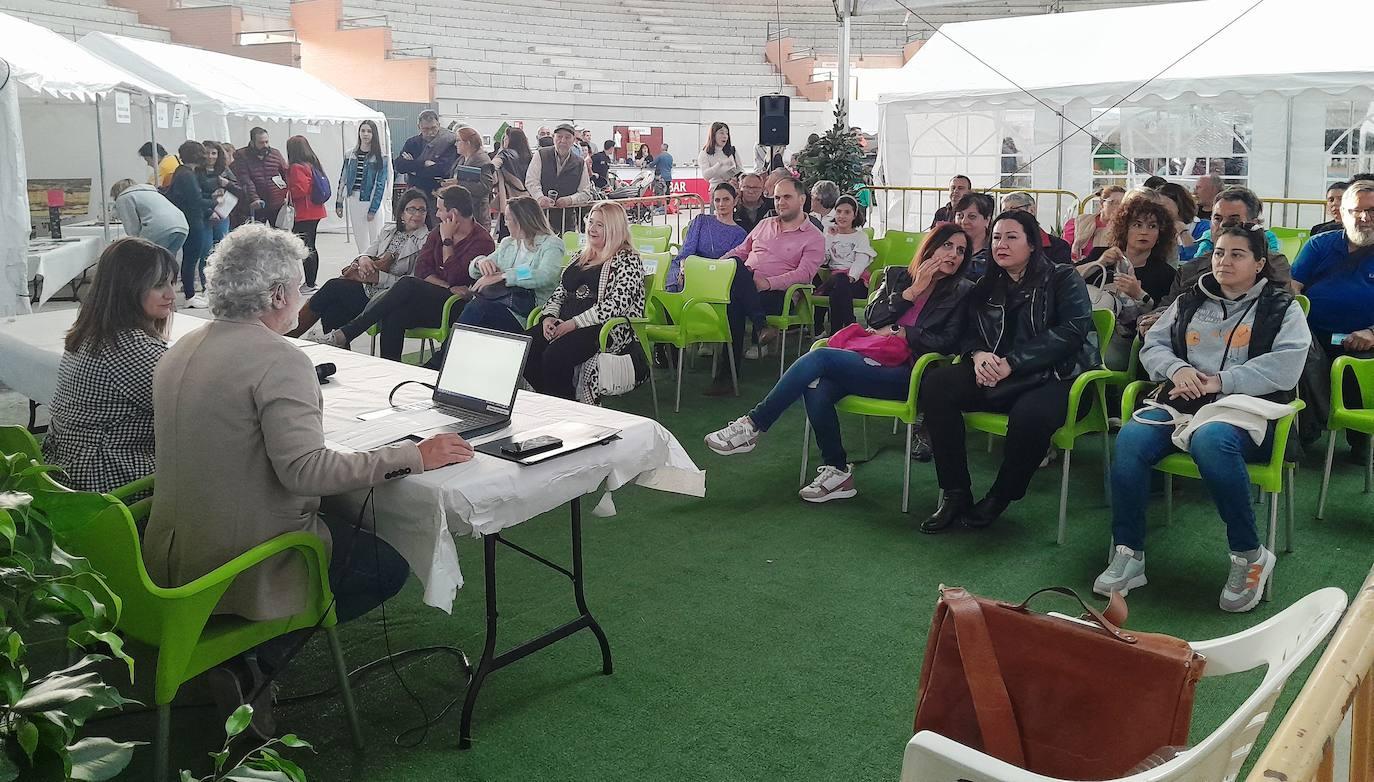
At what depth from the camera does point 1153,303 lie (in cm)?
449

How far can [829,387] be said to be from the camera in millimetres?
4289

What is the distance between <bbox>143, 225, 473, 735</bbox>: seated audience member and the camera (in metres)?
2.29

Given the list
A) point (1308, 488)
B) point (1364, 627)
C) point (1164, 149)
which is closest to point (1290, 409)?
point (1308, 488)

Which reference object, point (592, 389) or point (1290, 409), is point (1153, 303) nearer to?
point (1290, 409)

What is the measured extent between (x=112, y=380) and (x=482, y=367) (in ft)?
2.96

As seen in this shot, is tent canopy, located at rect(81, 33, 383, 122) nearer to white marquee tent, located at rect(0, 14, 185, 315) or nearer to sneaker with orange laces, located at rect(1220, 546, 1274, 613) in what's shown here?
white marquee tent, located at rect(0, 14, 185, 315)

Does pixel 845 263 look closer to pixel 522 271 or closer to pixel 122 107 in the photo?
pixel 522 271

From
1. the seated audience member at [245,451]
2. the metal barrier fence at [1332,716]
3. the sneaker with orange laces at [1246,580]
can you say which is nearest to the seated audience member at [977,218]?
the sneaker with orange laces at [1246,580]

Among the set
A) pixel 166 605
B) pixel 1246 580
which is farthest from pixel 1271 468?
pixel 166 605

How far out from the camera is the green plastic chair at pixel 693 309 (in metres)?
5.64

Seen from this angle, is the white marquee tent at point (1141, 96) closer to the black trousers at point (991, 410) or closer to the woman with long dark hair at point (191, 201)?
the black trousers at point (991, 410)

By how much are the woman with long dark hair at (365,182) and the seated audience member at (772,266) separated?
6.70 m

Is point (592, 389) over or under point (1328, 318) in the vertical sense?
under

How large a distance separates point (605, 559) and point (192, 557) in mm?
1622
